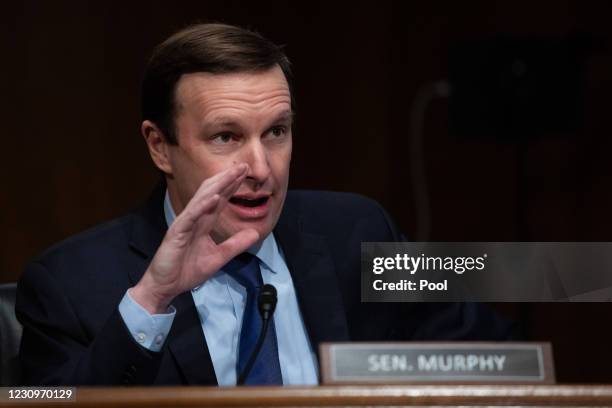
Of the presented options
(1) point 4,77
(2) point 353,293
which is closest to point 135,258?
(2) point 353,293

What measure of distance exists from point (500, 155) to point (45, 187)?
1284 millimetres

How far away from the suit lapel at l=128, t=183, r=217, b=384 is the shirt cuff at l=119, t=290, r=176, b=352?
9 cm

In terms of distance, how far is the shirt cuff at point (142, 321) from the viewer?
1439mm

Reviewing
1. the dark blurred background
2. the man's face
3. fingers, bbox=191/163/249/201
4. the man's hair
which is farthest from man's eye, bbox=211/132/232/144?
the dark blurred background

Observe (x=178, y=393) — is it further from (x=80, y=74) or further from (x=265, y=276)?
(x=80, y=74)

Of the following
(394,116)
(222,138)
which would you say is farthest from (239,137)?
(394,116)

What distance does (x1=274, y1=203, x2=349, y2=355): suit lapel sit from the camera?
1.66m

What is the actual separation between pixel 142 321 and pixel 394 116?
1296 millimetres

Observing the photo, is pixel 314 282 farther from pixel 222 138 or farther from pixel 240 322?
pixel 222 138

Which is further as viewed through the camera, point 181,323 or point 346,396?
point 181,323

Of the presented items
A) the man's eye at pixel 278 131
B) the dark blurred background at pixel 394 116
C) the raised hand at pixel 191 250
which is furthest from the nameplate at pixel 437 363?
the dark blurred background at pixel 394 116

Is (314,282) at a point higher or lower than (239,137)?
lower

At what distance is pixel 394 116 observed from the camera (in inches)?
101

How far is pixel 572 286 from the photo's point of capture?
172cm
